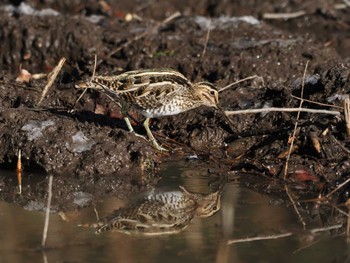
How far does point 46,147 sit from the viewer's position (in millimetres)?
7254

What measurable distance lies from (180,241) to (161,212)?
26.2 inches

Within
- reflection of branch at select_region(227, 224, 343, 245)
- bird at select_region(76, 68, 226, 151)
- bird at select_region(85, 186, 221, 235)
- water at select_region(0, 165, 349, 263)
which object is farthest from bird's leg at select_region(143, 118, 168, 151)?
reflection of branch at select_region(227, 224, 343, 245)

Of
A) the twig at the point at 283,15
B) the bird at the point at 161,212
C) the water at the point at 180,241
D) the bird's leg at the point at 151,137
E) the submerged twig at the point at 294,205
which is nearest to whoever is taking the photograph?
the water at the point at 180,241

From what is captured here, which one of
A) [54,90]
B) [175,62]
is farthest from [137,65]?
[54,90]

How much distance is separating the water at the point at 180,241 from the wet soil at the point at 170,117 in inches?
16.3

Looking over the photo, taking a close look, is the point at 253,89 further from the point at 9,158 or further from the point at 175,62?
the point at 9,158

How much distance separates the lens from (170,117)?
840cm

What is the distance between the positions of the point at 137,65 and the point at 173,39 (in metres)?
0.71

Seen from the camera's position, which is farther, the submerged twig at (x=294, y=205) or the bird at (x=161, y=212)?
the submerged twig at (x=294, y=205)

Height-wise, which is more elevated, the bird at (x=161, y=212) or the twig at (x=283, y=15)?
the bird at (x=161, y=212)

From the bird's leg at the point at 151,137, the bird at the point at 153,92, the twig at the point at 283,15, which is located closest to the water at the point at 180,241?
the bird's leg at the point at 151,137

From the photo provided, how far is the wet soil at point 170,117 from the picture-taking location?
7.07 meters

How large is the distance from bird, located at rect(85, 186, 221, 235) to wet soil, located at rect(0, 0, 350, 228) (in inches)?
12.4

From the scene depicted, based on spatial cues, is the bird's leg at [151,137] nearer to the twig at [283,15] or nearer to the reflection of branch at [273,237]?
the reflection of branch at [273,237]
